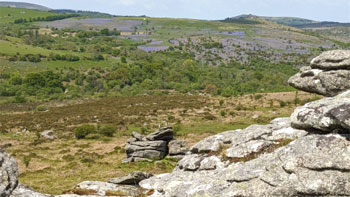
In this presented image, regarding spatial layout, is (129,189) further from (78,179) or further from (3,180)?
(78,179)

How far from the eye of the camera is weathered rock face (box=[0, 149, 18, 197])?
1080 cm

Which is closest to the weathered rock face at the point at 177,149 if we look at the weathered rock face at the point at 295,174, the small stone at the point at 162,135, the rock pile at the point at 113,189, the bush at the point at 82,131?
the small stone at the point at 162,135

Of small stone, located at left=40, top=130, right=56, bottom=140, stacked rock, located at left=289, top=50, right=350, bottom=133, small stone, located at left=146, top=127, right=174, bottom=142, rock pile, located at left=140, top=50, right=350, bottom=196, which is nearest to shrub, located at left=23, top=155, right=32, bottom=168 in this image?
small stone, located at left=40, top=130, right=56, bottom=140

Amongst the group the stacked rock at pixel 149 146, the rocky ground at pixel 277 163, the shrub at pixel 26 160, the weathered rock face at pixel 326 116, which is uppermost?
the weathered rock face at pixel 326 116

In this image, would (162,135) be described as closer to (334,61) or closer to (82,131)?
(82,131)

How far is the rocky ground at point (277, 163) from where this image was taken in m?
11.8

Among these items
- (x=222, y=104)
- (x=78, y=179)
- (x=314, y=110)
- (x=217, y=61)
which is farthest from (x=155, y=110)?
(x=217, y=61)

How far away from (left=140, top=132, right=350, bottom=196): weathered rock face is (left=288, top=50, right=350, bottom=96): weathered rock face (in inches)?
156

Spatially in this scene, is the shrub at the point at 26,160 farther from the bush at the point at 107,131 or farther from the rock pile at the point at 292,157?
the rock pile at the point at 292,157

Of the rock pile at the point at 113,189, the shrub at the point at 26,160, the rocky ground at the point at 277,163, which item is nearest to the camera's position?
the rocky ground at the point at 277,163

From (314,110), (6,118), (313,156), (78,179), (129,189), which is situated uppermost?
(314,110)

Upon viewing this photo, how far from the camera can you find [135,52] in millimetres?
177250

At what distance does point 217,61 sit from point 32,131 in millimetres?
127108

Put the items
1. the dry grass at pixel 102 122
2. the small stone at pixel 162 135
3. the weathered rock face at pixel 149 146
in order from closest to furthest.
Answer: the dry grass at pixel 102 122 < the weathered rock face at pixel 149 146 < the small stone at pixel 162 135
